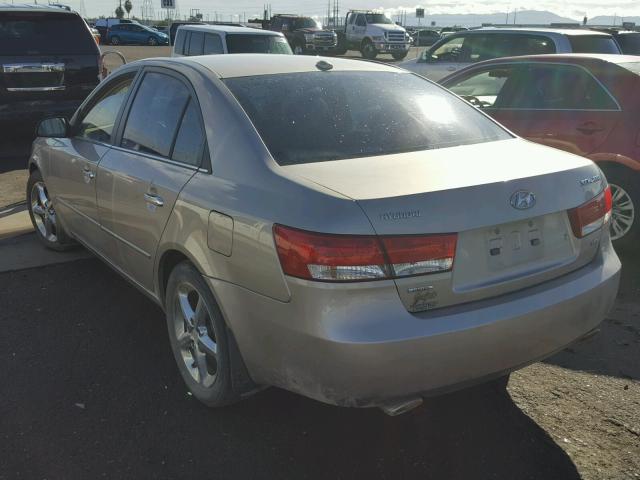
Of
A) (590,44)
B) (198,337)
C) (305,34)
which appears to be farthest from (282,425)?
(305,34)

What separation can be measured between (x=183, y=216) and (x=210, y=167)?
0.87 ft

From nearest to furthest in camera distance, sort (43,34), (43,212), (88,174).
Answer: (88,174)
(43,212)
(43,34)

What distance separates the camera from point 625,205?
529 centimetres

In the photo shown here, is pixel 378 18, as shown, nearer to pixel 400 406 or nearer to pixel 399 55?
pixel 399 55

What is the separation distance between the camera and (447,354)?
2.39 m

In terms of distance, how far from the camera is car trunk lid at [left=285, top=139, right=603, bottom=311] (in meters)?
2.38

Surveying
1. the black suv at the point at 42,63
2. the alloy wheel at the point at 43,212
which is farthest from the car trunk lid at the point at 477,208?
the black suv at the point at 42,63

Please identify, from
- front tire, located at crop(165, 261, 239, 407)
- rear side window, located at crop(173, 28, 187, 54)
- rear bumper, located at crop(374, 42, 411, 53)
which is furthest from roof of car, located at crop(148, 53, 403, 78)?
rear bumper, located at crop(374, 42, 411, 53)

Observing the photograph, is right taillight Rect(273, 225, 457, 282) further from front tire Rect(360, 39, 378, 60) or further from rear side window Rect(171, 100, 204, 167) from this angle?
front tire Rect(360, 39, 378, 60)

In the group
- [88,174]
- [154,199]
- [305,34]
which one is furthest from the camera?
[305,34]

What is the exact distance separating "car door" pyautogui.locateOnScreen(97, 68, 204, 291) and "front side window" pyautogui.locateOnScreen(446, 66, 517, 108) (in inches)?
134

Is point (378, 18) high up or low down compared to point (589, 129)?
up

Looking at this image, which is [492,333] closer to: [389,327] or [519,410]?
[389,327]

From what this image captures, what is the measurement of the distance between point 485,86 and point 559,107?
1.43 m
